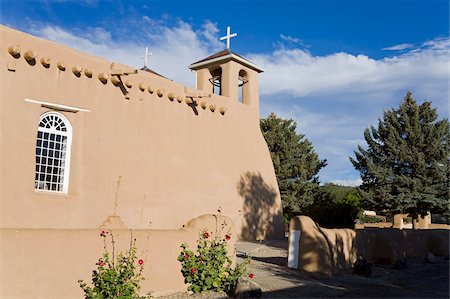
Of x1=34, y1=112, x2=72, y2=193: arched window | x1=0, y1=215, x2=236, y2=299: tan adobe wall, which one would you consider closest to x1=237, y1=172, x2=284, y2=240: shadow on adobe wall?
x1=34, y1=112, x2=72, y2=193: arched window

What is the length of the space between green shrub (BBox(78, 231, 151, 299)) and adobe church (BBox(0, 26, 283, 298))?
2.56 m

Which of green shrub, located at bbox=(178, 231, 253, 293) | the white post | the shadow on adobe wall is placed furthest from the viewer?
the shadow on adobe wall

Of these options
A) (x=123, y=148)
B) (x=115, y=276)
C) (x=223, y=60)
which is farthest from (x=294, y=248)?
(x=223, y=60)

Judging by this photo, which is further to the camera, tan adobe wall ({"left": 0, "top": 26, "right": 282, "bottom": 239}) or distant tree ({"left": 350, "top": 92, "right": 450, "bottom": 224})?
distant tree ({"left": 350, "top": 92, "right": 450, "bottom": 224})

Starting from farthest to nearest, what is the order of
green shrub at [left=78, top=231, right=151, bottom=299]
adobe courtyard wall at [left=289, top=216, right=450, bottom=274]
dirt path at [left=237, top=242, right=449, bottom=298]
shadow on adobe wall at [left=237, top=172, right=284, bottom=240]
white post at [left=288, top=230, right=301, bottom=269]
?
shadow on adobe wall at [left=237, top=172, right=284, bottom=240]
white post at [left=288, top=230, right=301, bottom=269]
adobe courtyard wall at [left=289, top=216, right=450, bottom=274]
dirt path at [left=237, top=242, right=449, bottom=298]
green shrub at [left=78, top=231, right=151, bottom=299]

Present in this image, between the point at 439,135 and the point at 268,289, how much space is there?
19.7 meters

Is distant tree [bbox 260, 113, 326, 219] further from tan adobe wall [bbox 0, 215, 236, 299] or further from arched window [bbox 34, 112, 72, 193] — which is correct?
tan adobe wall [bbox 0, 215, 236, 299]

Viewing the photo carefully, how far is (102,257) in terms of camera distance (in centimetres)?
680

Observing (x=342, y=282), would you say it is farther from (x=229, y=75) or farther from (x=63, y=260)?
(x=229, y=75)

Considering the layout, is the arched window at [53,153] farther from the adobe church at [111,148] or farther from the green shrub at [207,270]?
the green shrub at [207,270]

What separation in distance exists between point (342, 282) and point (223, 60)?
38.4 ft

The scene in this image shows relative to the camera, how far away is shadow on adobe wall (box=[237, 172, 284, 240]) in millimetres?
18000

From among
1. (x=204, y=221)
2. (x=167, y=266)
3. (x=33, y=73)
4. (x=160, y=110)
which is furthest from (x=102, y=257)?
(x=160, y=110)

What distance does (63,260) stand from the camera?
249 inches
